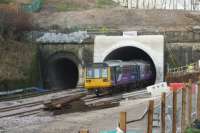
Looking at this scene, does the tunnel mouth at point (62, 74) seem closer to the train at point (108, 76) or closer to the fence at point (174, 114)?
the train at point (108, 76)

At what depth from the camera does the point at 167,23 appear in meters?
51.8

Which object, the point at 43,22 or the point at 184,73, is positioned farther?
the point at 43,22

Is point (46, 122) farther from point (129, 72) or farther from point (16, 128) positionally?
point (129, 72)

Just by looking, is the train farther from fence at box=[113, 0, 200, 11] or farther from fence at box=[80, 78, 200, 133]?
fence at box=[113, 0, 200, 11]

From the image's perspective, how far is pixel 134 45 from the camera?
46.6 metres

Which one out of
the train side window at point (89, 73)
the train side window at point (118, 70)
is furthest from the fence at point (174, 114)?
the train side window at point (118, 70)

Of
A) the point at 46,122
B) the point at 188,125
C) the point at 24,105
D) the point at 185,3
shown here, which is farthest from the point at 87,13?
the point at 188,125

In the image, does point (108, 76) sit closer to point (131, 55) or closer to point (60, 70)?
point (60, 70)

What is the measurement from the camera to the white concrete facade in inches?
1812

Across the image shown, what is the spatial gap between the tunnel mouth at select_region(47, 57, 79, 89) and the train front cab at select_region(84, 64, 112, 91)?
1032cm

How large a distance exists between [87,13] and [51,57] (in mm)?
7984

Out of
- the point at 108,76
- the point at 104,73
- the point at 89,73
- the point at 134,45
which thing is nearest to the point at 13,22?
the point at 134,45

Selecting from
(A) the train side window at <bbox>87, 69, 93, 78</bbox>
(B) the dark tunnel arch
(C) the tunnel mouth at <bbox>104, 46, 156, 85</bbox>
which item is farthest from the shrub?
(A) the train side window at <bbox>87, 69, 93, 78</bbox>

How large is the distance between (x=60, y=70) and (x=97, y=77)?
48.7ft
